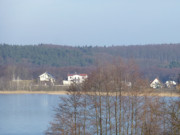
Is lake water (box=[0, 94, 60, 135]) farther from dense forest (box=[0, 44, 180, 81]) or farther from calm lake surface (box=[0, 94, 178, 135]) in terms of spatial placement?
dense forest (box=[0, 44, 180, 81])

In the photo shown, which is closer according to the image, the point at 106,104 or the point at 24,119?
the point at 106,104

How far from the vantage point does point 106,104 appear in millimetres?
13984

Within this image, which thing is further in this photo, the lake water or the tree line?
the lake water

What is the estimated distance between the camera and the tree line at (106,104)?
490 inches

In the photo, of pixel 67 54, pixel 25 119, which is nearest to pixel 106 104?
pixel 25 119

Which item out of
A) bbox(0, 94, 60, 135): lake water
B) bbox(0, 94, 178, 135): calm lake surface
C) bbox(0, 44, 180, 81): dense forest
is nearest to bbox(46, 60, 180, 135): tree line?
bbox(0, 94, 178, 135): calm lake surface

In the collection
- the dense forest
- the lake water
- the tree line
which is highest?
the dense forest

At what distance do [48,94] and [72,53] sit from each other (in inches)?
1205

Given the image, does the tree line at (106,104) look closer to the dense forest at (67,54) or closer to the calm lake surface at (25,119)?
the calm lake surface at (25,119)

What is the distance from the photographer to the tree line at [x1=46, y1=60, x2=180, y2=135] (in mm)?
12445

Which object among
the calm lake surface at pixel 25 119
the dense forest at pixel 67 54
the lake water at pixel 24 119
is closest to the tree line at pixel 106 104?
the calm lake surface at pixel 25 119

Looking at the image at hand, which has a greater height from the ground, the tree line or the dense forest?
the dense forest

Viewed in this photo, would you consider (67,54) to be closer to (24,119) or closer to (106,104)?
(24,119)

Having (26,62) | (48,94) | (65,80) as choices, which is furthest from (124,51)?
(48,94)
